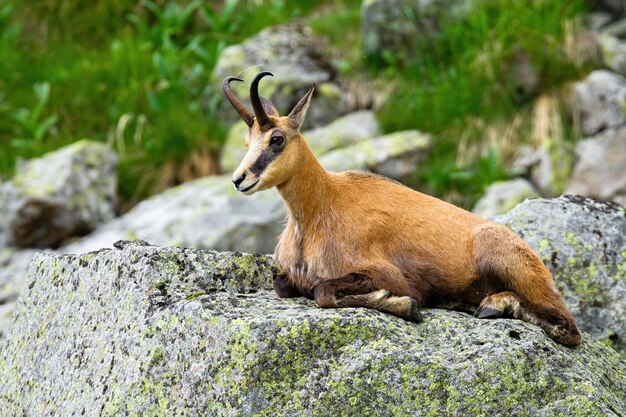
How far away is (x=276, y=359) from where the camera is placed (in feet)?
19.0

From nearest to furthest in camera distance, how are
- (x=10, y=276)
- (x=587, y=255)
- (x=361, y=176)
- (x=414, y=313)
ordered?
(x=414, y=313)
(x=361, y=176)
(x=587, y=255)
(x=10, y=276)

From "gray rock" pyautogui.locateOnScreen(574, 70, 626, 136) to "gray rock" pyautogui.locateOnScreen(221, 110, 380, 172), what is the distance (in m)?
3.49

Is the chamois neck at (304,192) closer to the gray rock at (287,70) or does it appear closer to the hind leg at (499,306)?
the hind leg at (499,306)

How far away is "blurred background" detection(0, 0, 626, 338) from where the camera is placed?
50.0ft

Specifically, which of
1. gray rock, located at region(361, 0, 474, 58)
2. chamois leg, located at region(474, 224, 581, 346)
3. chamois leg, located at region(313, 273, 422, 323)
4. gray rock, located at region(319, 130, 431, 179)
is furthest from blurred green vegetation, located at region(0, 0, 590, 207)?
chamois leg, located at region(313, 273, 422, 323)

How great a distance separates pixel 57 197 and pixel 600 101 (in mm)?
9166

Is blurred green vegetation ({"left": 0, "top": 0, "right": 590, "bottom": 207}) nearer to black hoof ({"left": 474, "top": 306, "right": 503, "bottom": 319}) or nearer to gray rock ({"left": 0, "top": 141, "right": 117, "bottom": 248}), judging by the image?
gray rock ({"left": 0, "top": 141, "right": 117, "bottom": 248})

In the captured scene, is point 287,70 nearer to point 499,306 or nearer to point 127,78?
point 127,78

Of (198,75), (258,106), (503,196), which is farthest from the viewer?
(198,75)

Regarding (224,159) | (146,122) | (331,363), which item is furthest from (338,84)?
(331,363)

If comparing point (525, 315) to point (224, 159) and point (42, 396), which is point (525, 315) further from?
point (224, 159)

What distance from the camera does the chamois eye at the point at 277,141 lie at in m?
6.63

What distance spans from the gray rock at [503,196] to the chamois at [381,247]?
717 cm

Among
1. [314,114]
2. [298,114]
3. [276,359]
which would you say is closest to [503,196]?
[314,114]
